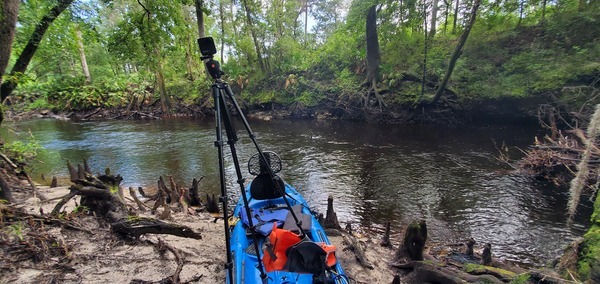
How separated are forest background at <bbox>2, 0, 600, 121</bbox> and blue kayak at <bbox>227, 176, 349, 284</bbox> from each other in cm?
421

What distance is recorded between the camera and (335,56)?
23.0 m

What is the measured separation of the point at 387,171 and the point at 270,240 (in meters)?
7.73

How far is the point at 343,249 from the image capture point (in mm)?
4789

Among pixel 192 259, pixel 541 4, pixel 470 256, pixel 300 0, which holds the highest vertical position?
pixel 300 0

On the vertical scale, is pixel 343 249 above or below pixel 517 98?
below

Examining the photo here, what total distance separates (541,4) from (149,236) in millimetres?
21388

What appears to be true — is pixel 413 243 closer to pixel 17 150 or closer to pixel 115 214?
pixel 115 214

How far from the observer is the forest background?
7.52 m

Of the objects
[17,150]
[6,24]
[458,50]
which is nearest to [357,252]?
[6,24]

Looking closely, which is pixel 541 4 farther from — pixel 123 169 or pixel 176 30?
pixel 123 169

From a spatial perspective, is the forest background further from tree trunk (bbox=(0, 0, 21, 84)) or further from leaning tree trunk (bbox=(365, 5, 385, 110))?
tree trunk (bbox=(0, 0, 21, 84))

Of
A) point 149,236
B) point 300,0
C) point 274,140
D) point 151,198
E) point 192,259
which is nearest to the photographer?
point 192,259

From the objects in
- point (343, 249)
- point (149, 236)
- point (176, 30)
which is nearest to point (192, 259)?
point (149, 236)

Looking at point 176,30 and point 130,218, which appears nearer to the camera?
point 130,218
